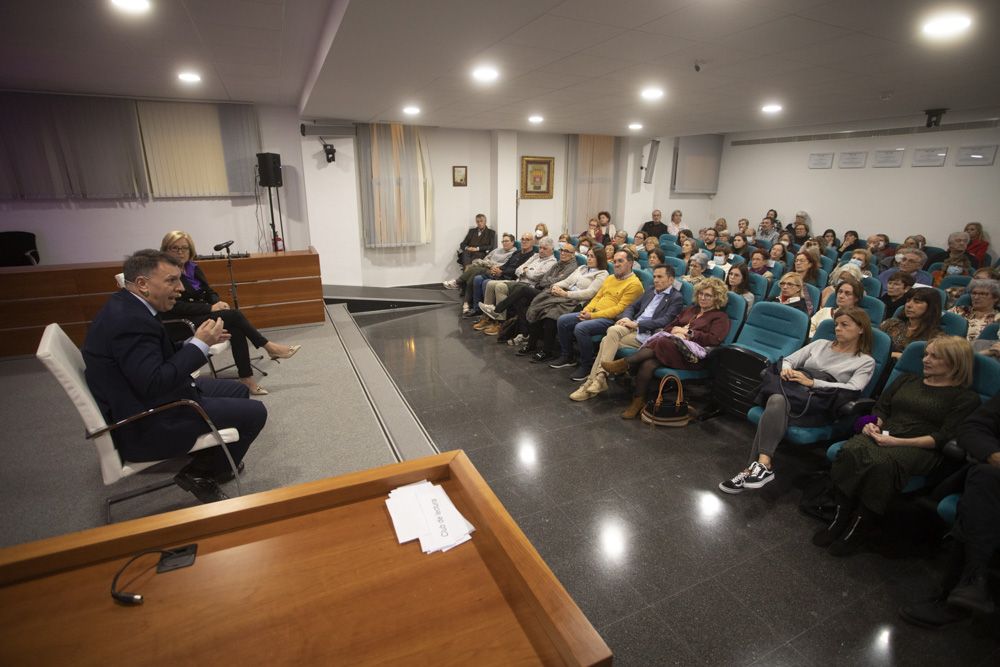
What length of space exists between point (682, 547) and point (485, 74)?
3.99m

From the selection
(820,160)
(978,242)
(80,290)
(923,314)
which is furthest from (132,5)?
(820,160)

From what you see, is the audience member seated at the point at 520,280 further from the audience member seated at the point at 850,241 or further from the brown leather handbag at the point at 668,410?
the audience member seated at the point at 850,241

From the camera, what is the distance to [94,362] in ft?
6.80

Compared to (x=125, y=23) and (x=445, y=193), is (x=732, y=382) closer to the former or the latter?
(x=125, y=23)

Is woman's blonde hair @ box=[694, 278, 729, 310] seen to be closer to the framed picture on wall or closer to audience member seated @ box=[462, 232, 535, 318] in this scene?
audience member seated @ box=[462, 232, 535, 318]

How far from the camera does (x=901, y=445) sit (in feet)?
7.66

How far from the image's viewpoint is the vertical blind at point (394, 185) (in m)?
7.65

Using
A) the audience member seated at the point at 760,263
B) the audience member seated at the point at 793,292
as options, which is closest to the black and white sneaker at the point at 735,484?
the audience member seated at the point at 793,292

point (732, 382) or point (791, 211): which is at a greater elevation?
point (791, 211)

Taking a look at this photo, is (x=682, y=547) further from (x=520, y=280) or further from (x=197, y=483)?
(x=520, y=280)

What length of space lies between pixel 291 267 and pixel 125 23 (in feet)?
9.07

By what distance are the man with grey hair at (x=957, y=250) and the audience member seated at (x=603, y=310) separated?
4842 millimetres

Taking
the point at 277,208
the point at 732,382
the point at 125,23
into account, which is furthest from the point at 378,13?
the point at 277,208

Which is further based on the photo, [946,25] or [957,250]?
[957,250]
